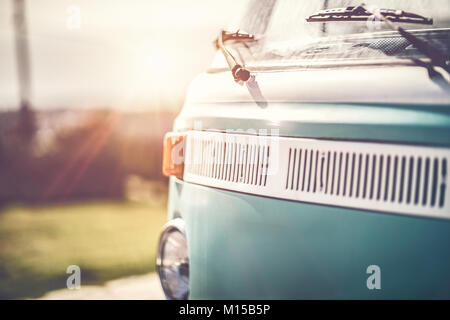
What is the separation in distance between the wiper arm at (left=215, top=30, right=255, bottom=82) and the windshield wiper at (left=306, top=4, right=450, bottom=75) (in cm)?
35

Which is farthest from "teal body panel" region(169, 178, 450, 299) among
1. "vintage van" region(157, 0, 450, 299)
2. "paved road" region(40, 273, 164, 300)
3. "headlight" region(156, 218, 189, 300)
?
"paved road" region(40, 273, 164, 300)

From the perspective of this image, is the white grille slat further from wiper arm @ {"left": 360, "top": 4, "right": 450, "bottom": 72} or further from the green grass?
the green grass

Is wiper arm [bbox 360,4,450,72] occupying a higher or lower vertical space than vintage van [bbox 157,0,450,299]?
higher

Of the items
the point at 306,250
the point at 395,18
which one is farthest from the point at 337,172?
the point at 395,18

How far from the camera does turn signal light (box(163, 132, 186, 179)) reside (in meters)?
2.27

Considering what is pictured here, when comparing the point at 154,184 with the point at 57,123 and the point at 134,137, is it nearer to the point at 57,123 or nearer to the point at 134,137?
the point at 134,137

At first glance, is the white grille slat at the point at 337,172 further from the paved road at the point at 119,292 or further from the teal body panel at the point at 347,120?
the paved road at the point at 119,292

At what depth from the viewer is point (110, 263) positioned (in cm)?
674

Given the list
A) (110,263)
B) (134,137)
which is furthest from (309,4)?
(134,137)

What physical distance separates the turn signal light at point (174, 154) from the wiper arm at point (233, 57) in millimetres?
358

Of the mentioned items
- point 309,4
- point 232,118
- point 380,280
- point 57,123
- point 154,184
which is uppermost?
point 309,4

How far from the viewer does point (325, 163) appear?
1.65 metres

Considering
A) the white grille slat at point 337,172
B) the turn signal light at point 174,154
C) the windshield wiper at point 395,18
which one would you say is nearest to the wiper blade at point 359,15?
the windshield wiper at point 395,18

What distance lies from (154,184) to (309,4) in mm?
14891
